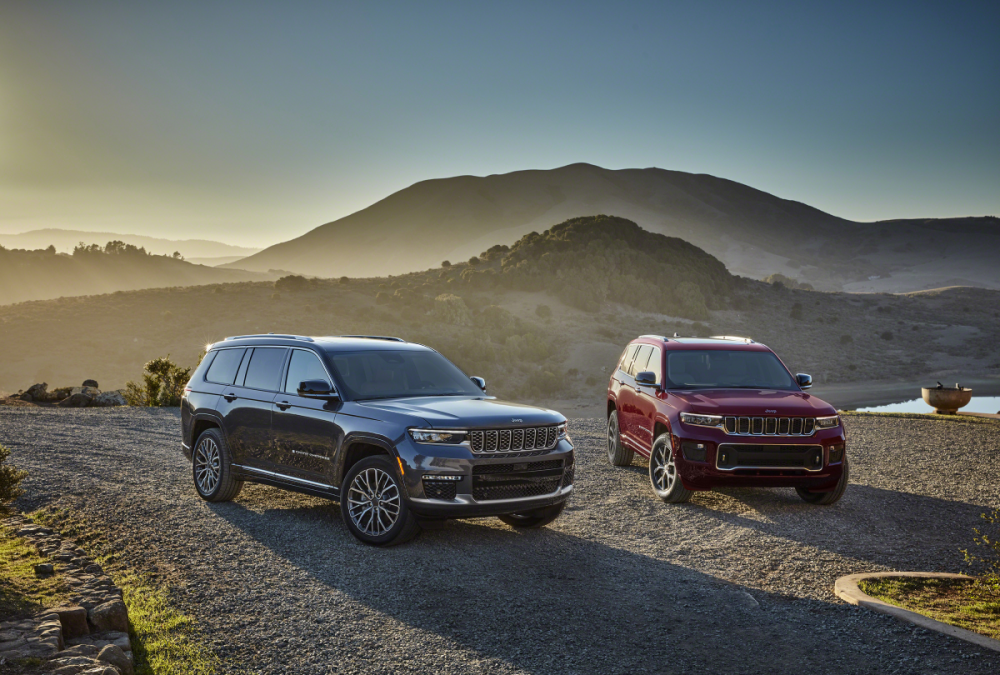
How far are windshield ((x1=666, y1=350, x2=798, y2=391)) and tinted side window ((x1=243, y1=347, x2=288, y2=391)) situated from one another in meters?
4.80

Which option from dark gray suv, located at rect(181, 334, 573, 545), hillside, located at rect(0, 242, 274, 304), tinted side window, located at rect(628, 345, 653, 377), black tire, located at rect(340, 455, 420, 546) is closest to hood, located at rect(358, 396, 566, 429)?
dark gray suv, located at rect(181, 334, 573, 545)

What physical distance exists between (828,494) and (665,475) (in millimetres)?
1881

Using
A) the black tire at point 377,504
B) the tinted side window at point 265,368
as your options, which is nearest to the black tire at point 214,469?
the tinted side window at point 265,368

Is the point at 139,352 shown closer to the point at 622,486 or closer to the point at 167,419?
the point at 167,419

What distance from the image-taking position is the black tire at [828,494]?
9.43 meters

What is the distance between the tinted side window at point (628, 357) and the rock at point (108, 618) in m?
8.22

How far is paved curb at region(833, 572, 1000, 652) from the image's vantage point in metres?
5.43

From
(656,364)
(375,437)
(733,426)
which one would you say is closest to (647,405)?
(656,364)

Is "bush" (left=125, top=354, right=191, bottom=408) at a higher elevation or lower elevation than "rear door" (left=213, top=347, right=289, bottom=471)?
lower

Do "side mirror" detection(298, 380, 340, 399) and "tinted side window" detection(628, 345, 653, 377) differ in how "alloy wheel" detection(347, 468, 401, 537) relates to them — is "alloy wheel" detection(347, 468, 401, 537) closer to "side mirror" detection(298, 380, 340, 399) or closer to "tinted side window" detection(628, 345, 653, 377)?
"side mirror" detection(298, 380, 340, 399)

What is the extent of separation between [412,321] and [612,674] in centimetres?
4955

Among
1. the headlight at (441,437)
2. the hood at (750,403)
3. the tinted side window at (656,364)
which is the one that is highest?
the tinted side window at (656,364)

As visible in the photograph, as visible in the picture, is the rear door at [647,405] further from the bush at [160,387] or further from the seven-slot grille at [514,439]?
the bush at [160,387]

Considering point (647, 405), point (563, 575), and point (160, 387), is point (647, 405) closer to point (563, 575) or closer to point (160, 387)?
point (563, 575)
